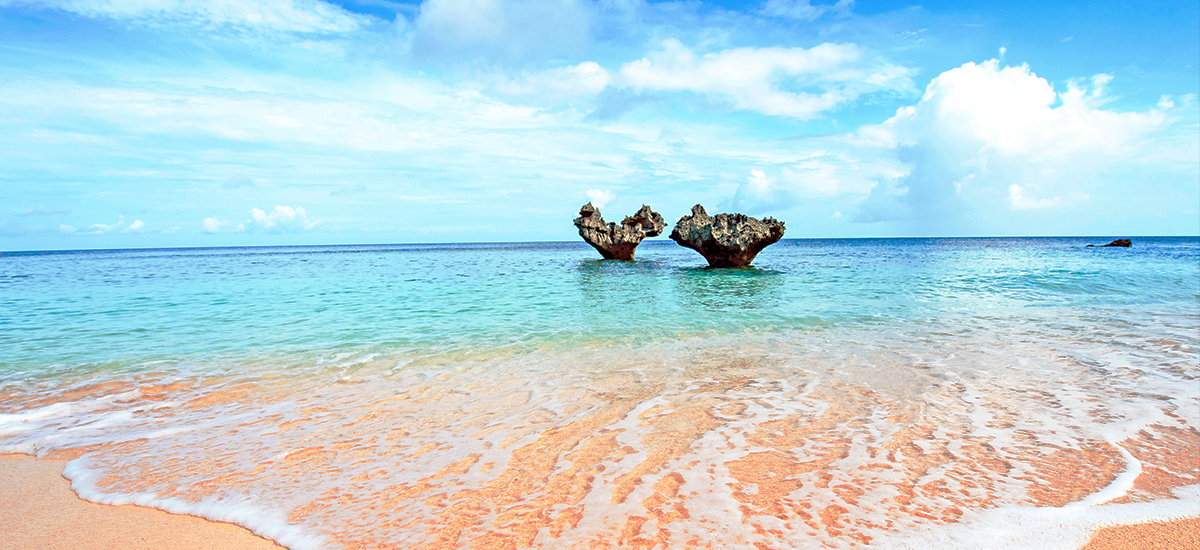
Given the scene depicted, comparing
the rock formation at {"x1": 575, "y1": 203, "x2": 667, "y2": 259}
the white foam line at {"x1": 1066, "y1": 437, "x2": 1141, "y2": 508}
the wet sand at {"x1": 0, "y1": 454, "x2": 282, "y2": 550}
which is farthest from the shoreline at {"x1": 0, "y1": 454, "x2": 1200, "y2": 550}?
the rock formation at {"x1": 575, "y1": 203, "x2": 667, "y2": 259}

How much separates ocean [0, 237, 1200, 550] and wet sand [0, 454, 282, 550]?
0.44ft

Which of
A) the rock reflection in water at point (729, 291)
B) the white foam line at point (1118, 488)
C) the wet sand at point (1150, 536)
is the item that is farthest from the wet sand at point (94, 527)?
the rock reflection in water at point (729, 291)

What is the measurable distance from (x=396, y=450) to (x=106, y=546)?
1900mm

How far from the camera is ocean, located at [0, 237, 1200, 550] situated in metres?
3.40

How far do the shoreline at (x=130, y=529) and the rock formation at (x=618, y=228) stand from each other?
34.6 meters

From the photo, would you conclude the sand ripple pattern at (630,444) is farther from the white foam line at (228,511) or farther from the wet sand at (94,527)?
the wet sand at (94,527)

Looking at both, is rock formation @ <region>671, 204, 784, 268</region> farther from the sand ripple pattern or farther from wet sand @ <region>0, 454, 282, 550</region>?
wet sand @ <region>0, 454, 282, 550</region>

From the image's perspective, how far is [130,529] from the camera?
3.41 meters

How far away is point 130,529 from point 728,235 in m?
29.0

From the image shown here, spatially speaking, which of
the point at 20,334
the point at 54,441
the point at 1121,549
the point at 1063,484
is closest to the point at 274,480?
the point at 54,441

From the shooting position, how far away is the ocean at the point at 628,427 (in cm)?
340

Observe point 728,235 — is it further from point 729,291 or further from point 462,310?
point 462,310

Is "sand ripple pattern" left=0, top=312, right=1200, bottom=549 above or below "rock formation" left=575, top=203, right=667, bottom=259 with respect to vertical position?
below

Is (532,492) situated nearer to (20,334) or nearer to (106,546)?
(106,546)
